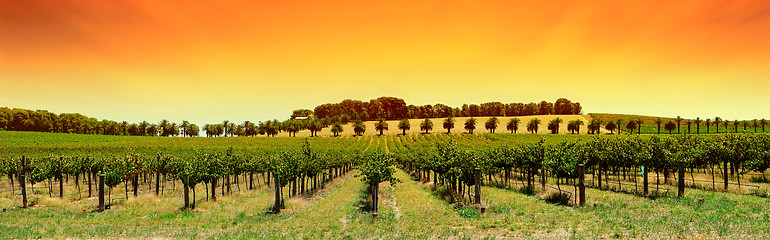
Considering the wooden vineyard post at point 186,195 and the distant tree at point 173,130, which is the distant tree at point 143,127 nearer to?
the distant tree at point 173,130

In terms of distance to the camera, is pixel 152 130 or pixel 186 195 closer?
pixel 186 195

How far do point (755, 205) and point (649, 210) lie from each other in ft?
18.7

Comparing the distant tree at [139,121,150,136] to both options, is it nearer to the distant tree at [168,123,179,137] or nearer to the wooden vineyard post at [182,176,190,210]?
the distant tree at [168,123,179,137]

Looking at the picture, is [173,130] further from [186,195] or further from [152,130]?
[186,195]

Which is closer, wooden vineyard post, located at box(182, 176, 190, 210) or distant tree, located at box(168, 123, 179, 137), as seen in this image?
wooden vineyard post, located at box(182, 176, 190, 210)

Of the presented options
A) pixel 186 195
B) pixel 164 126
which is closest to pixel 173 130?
pixel 164 126

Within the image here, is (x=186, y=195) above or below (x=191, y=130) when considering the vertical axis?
below

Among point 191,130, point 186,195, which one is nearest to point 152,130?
point 191,130

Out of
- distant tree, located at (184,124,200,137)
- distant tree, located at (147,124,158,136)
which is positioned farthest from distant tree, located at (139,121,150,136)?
distant tree, located at (184,124,200,137)

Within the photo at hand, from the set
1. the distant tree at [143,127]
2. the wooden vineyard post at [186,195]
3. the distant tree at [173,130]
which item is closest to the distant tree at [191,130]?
the distant tree at [173,130]

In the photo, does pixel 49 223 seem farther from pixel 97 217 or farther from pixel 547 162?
pixel 547 162

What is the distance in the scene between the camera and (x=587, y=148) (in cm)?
3709

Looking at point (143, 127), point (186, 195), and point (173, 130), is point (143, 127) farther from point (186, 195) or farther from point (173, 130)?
point (186, 195)

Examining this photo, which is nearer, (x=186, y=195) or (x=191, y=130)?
(x=186, y=195)
